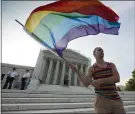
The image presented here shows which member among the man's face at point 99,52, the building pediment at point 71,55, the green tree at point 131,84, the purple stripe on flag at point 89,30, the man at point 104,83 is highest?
the building pediment at point 71,55

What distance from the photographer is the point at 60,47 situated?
9.58ft

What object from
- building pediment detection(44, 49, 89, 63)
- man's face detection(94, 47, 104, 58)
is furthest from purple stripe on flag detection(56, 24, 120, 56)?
building pediment detection(44, 49, 89, 63)

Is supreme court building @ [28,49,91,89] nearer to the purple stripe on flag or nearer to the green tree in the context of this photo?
the green tree

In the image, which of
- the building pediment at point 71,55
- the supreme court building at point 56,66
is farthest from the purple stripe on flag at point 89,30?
the building pediment at point 71,55

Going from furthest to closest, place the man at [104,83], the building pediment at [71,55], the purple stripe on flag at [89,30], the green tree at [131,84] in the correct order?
1. the building pediment at [71,55]
2. the green tree at [131,84]
3. the purple stripe on flag at [89,30]
4. the man at [104,83]

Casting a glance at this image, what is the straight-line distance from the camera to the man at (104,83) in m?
1.97

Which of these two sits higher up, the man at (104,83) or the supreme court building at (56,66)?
the supreme court building at (56,66)

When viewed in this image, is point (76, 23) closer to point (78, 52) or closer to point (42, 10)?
point (42, 10)

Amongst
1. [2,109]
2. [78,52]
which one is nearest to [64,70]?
[78,52]

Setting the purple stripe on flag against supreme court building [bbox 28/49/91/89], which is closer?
the purple stripe on flag

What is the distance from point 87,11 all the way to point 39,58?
129ft

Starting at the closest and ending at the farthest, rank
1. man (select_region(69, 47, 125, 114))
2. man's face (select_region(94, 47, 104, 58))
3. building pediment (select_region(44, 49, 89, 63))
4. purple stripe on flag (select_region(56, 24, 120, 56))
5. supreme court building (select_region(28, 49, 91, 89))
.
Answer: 1. man (select_region(69, 47, 125, 114))
2. man's face (select_region(94, 47, 104, 58))
3. purple stripe on flag (select_region(56, 24, 120, 56))
4. supreme court building (select_region(28, 49, 91, 89))
5. building pediment (select_region(44, 49, 89, 63))

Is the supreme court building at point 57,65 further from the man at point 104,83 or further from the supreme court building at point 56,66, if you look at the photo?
the man at point 104,83

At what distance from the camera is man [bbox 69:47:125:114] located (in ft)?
6.45
